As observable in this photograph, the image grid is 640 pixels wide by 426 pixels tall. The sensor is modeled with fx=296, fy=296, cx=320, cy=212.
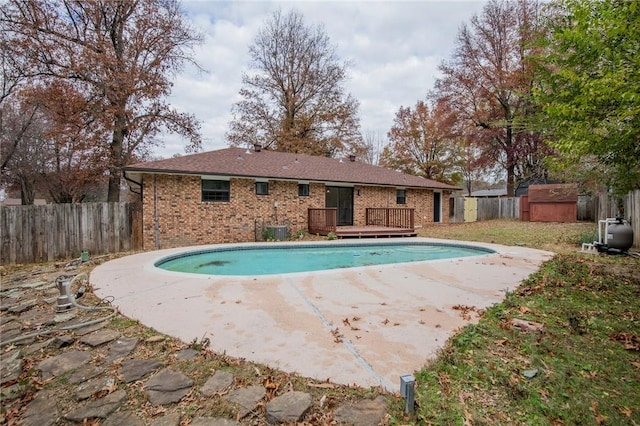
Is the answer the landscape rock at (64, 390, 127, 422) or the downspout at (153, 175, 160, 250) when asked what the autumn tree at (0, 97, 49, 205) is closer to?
the downspout at (153, 175, 160, 250)

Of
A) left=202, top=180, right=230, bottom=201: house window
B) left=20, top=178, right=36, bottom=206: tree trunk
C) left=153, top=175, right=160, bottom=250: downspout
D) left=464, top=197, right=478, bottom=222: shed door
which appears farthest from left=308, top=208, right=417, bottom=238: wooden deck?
left=20, top=178, right=36, bottom=206: tree trunk

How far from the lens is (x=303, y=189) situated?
13219 mm

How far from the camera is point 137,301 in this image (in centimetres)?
417

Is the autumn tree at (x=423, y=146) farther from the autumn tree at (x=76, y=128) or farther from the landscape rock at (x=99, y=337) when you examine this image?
the landscape rock at (x=99, y=337)

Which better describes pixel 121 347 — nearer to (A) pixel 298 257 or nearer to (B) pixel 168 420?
(B) pixel 168 420

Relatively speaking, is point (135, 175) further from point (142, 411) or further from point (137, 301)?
point (142, 411)

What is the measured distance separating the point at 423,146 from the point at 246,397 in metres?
26.1

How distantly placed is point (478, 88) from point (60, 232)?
23.9 meters

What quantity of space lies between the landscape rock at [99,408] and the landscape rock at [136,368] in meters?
0.19

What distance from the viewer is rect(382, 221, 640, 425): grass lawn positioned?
2.03m

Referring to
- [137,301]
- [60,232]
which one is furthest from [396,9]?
[60,232]

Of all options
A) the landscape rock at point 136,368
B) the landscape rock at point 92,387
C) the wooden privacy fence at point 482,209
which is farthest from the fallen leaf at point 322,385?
the wooden privacy fence at point 482,209

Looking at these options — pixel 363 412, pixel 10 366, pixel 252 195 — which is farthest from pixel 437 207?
pixel 10 366

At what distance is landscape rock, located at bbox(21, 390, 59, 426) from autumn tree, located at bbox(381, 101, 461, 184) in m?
25.5
